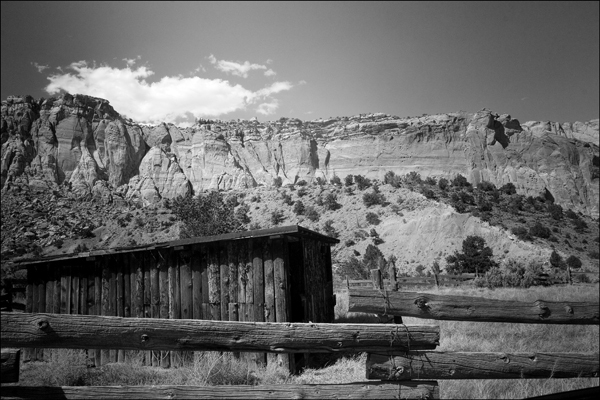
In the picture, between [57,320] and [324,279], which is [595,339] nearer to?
[324,279]

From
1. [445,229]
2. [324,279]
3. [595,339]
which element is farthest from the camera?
[445,229]

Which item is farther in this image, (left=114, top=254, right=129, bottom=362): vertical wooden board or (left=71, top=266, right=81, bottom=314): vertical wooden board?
(left=71, top=266, right=81, bottom=314): vertical wooden board

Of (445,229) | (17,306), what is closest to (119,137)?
(445,229)

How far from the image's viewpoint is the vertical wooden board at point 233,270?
8.68 m

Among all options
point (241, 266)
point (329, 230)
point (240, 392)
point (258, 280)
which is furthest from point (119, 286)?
point (329, 230)

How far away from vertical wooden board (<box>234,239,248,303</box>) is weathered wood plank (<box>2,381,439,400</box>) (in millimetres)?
4956

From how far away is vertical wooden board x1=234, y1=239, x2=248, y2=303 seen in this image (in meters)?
8.62

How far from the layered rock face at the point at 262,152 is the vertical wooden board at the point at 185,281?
6317 cm

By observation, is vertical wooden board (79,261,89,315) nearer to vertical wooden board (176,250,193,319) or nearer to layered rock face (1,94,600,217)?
vertical wooden board (176,250,193,319)

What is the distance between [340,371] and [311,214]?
40.4 meters

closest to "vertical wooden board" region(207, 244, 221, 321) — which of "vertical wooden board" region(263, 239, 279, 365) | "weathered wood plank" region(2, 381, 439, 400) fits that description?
"vertical wooden board" region(263, 239, 279, 365)

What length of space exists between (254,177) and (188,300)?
244ft

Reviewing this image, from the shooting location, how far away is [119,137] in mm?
78812

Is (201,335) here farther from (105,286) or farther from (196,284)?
(105,286)
